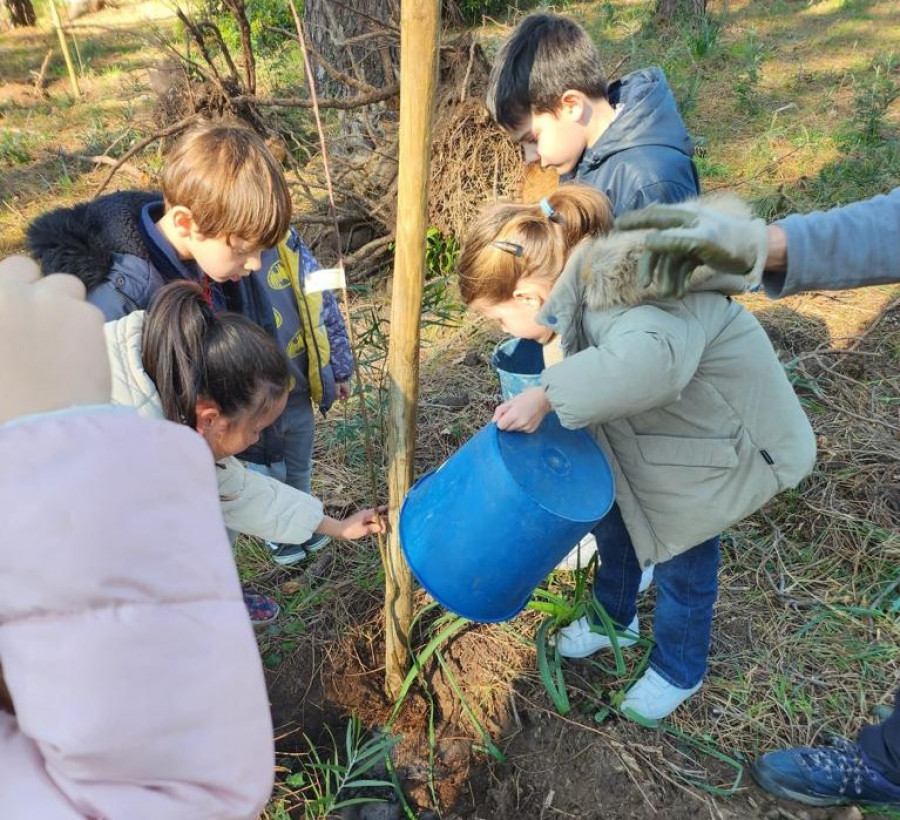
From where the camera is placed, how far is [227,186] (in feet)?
5.10

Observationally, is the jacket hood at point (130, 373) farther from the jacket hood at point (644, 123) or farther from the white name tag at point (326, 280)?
the jacket hood at point (644, 123)

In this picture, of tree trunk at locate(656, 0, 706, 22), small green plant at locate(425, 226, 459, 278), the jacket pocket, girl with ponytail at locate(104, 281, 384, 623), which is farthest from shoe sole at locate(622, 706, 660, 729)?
tree trunk at locate(656, 0, 706, 22)

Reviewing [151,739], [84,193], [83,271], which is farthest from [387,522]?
[84,193]

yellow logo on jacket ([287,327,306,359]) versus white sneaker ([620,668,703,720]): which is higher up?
yellow logo on jacket ([287,327,306,359])

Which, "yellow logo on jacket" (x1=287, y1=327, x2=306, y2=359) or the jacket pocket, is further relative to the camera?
"yellow logo on jacket" (x1=287, y1=327, x2=306, y2=359)

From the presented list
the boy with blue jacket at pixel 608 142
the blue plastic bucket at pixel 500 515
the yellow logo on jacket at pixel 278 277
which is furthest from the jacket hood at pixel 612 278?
the yellow logo on jacket at pixel 278 277

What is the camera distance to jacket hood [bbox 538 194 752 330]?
127 cm

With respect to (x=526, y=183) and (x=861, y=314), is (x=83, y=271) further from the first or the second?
(x=861, y=314)

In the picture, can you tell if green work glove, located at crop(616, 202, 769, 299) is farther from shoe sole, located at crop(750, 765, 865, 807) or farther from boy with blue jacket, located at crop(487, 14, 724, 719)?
shoe sole, located at crop(750, 765, 865, 807)

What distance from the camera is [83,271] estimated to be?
5.00 ft

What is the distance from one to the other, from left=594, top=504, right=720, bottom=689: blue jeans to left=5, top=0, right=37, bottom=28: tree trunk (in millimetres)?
12574

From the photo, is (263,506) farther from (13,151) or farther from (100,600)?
(13,151)

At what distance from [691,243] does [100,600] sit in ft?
3.00

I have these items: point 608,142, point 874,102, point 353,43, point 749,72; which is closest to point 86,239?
point 608,142
